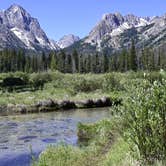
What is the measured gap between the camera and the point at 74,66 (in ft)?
613

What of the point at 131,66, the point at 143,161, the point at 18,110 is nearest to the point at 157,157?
the point at 143,161

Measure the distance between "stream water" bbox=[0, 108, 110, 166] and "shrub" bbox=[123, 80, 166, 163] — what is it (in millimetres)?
11510

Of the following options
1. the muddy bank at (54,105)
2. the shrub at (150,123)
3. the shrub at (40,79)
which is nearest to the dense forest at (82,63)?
the shrub at (40,79)

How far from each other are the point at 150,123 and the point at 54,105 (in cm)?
5434

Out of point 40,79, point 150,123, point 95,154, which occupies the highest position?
point 40,79

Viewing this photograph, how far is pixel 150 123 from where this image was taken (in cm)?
1174

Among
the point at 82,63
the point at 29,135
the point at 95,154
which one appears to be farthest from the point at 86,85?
the point at 82,63

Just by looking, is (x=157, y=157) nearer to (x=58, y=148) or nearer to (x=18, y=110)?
(x=58, y=148)

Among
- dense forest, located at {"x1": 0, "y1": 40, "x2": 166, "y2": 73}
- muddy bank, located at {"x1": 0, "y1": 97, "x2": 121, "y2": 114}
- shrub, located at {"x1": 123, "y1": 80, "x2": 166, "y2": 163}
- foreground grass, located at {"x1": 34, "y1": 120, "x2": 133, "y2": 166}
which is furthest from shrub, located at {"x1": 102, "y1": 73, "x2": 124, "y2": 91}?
dense forest, located at {"x1": 0, "y1": 40, "x2": 166, "y2": 73}

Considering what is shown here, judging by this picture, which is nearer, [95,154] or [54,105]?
[95,154]

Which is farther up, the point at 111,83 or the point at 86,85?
the point at 111,83

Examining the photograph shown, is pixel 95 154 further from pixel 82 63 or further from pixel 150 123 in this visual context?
pixel 82 63

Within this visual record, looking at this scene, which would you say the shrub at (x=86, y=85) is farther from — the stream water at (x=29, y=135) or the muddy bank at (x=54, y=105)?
the stream water at (x=29, y=135)

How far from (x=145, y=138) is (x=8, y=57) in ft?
538
